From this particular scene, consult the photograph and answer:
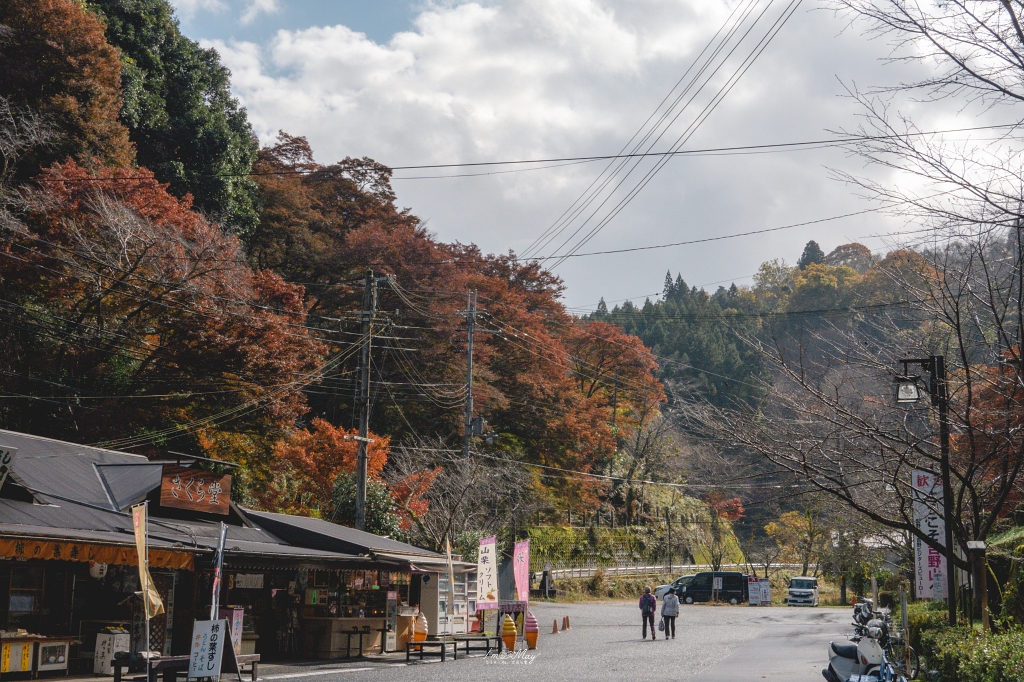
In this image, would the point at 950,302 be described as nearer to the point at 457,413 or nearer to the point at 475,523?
the point at 475,523

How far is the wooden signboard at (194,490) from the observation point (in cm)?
1636

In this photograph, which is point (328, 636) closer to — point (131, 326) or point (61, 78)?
point (131, 326)

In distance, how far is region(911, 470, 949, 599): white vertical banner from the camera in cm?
1275

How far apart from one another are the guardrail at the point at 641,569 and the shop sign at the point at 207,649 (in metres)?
29.3

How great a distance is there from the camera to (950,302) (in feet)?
36.0

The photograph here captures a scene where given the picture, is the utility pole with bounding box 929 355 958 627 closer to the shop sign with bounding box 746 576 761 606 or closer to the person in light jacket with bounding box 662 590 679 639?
the person in light jacket with bounding box 662 590 679 639

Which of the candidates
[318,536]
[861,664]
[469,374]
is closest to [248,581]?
[318,536]

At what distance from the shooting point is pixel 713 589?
4338 cm

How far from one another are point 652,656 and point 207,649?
10.2 m

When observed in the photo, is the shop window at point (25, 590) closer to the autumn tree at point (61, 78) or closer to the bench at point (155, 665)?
the bench at point (155, 665)

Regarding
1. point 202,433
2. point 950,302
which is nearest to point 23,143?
point 202,433

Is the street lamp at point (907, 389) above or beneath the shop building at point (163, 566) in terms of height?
above

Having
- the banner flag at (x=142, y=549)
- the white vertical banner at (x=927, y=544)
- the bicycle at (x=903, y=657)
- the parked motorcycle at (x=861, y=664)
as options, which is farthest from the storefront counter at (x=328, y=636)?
the white vertical banner at (x=927, y=544)

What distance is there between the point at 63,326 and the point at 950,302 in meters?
21.9
